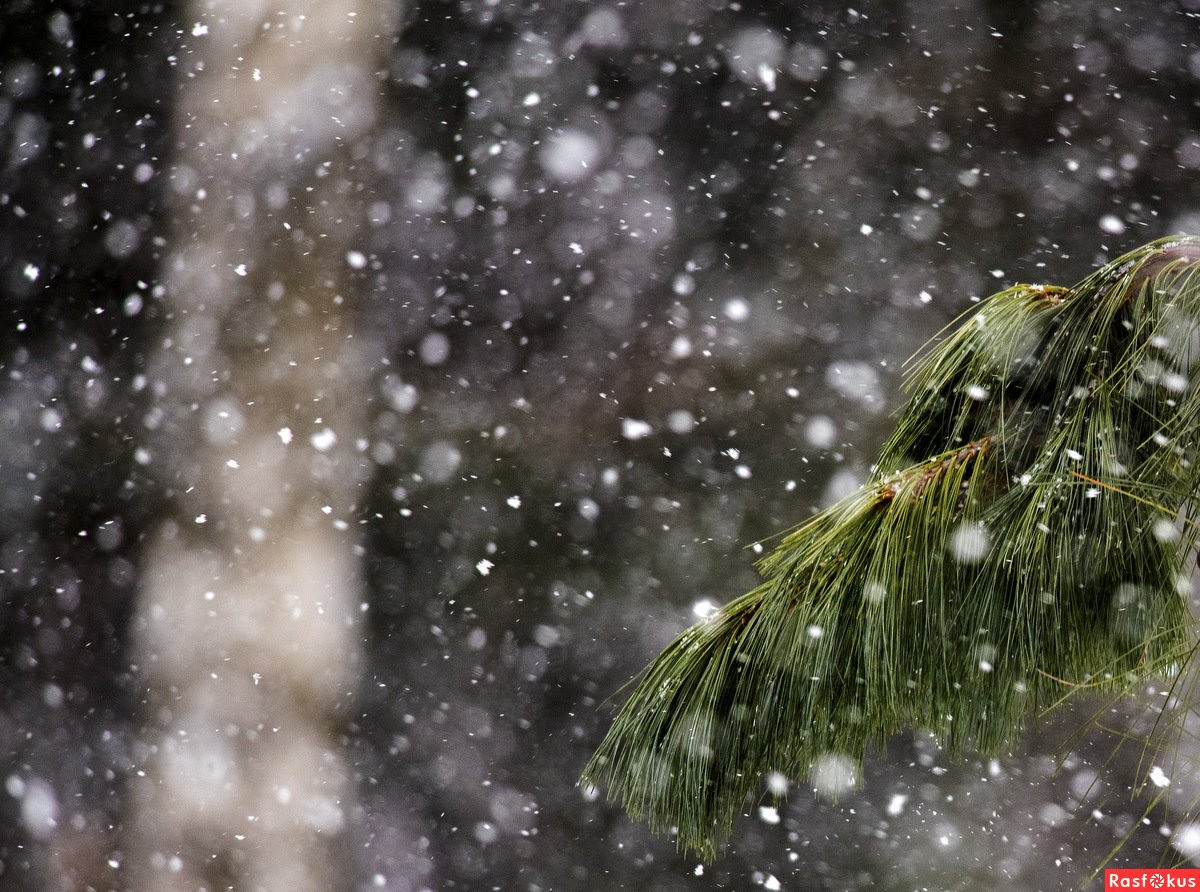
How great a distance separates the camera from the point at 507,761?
2.80 meters

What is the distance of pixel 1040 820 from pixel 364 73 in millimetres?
2965

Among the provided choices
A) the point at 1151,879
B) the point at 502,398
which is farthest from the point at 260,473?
the point at 1151,879

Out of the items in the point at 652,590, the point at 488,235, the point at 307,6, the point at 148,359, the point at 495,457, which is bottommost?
the point at 652,590

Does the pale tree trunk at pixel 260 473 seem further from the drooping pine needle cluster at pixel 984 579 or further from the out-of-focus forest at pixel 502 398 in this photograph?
the drooping pine needle cluster at pixel 984 579

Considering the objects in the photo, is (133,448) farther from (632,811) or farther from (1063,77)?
(1063,77)

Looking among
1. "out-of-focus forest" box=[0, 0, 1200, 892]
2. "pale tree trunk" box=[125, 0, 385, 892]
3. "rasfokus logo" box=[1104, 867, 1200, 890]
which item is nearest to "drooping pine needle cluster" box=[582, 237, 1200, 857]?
"rasfokus logo" box=[1104, 867, 1200, 890]

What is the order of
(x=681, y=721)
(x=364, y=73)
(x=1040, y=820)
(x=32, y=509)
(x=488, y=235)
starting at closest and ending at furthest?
1. (x=681, y=721)
2. (x=1040, y=820)
3. (x=488, y=235)
4. (x=364, y=73)
5. (x=32, y=509)

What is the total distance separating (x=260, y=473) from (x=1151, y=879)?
262 centimetres

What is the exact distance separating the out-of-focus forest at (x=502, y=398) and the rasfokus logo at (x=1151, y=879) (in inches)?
17.5

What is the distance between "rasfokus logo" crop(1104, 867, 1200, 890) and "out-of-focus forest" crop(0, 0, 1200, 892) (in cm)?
44

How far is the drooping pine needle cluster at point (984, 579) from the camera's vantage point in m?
0.85

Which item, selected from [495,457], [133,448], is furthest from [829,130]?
[133,448]

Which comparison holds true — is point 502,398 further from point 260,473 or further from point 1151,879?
point 1151,879

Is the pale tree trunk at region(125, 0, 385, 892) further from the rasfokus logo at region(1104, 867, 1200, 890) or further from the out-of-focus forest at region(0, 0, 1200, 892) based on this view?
Result: the rasfokus logo at region(1104, 867, 1200, 890)
